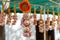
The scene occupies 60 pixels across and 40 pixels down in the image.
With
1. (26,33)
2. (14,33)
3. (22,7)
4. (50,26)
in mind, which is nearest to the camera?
(22,7)

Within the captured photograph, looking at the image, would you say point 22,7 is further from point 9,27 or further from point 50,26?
point 9,27

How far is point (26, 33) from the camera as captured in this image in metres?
3.05

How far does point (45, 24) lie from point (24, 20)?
2.26 feet

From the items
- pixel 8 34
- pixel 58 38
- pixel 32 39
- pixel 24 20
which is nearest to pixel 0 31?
pixel 8 34

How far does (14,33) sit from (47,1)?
965 millimetres

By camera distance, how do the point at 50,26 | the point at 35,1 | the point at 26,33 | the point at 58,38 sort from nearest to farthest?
the point at 26,33 → the point at 50,26 → the point at 35,1 → the point at 58,38

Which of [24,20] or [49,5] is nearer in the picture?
[24,20]

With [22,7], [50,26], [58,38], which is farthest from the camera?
[58,38]

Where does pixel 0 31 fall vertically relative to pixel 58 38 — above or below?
above

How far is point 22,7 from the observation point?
285 centimetres

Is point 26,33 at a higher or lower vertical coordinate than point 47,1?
lower

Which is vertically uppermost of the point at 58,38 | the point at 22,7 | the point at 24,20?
the point at 22,7

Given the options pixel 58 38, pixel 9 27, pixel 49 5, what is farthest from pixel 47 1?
pixel 58 38

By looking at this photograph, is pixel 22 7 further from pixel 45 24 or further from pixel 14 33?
pixel 14 33
